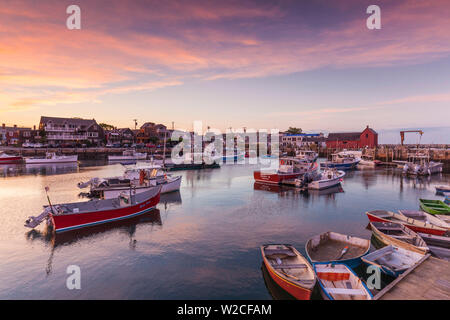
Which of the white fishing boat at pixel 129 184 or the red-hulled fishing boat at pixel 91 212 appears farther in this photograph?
the white fishing boat at pixel 129 184

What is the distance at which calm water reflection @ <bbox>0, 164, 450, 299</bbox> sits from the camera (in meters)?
15.1

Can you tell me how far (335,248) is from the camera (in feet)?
60.5

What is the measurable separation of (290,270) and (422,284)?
6.31 meters

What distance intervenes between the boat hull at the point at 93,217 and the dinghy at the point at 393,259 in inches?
883

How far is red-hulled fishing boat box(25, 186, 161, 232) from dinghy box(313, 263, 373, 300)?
2029 centimetres

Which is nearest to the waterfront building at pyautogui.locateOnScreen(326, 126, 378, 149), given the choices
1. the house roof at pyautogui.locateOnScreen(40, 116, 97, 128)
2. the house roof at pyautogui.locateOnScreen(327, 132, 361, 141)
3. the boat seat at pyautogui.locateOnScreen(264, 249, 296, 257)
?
the house roof at pyautogui.locateOnScreen(327, 132, 361, 141)

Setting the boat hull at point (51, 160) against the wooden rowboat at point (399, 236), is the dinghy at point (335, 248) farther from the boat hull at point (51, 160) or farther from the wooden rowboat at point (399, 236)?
the boat hull at point (51, 160)

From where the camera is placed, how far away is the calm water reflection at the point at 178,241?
15.1 metres

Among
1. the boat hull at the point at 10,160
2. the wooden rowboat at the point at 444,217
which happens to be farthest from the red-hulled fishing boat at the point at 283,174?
the boat hull at the point at 10,160

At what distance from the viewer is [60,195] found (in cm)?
3759

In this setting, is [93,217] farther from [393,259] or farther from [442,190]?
[442,190]

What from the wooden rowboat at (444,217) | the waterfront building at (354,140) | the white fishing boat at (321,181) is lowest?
the wooden rowboat at (444,217)

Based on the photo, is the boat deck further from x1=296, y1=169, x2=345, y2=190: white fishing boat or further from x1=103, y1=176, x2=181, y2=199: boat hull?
x1=296, y1=169, x2=345, y2=190: white fishing boat
